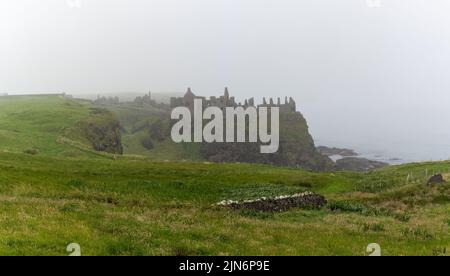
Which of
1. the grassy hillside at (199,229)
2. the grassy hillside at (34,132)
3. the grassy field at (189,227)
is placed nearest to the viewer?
the grassy hillside at (199,229)

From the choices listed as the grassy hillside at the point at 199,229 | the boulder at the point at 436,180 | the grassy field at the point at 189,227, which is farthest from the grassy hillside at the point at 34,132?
the boulder at the point at 436,180

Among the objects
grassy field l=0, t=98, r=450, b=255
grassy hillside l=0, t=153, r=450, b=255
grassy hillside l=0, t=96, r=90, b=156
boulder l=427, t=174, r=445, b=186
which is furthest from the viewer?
grassy hillside l=0, t=96, r=90, b=156

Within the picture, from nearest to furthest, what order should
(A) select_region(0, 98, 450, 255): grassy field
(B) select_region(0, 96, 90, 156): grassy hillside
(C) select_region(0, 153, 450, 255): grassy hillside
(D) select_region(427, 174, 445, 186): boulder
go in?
(C) select_region(0, 153, 450, 255): grassy hillside, (A) select_region(0, 98, 450, 255): grassy field, (D) select_region(427, 174, 445, 186): boulder, (B) select_region(0, 96, 90, 156): grassy hillside

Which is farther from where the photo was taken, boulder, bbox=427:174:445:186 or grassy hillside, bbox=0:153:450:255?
boulder, bbox=427:174:445:186

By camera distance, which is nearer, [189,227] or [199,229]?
[199,229]

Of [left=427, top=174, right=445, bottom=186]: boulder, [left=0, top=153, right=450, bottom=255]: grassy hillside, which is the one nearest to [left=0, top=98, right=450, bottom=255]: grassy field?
[left=0, top=153, right=450, bottom=255]: grassy hillside

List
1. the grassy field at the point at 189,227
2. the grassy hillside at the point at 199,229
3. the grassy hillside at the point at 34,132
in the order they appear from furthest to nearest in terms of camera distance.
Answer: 1. the grassy hillside at the point at 34,132
2. the grassy field at the point at 189,227
3. the grassy hillside at the point at 199,229

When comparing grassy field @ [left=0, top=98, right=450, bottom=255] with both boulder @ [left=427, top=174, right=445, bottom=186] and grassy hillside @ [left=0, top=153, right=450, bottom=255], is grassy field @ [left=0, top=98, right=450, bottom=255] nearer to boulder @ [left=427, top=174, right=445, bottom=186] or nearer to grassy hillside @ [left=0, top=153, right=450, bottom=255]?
grassy hillside @ [left=0, top=153, right=450, bottom=255]

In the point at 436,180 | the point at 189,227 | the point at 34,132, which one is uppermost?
the point at 189,227

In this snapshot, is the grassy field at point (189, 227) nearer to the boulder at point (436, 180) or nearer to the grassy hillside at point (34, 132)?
the boulder at point (436, 180)

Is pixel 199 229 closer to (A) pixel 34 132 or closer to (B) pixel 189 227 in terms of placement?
(B) pixel 189 227

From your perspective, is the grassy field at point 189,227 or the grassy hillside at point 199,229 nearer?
the grassy hillside at point 199,229

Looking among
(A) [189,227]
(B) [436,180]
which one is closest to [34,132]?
(B) [436,180]

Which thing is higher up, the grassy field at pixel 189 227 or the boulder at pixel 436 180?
the grassy field at pixel 189 227
